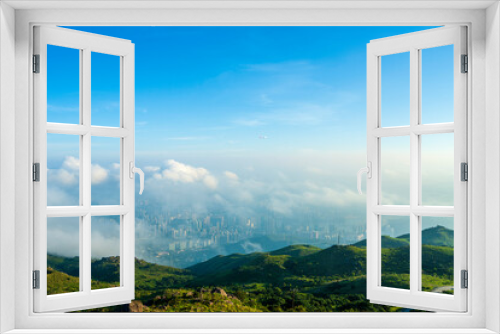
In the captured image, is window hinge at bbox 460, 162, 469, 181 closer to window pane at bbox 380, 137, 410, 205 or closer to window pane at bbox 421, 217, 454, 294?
window pane at bbox 421, 217, 454, 294

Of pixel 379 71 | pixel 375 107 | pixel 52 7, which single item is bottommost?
pixel 375 107

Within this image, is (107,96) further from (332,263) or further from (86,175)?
(332,263)

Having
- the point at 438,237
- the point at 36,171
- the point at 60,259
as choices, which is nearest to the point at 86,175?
the point at 36,171

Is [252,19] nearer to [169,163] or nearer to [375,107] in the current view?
[375,107]

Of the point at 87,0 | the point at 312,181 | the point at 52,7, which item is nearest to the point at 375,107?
the point at 87,0

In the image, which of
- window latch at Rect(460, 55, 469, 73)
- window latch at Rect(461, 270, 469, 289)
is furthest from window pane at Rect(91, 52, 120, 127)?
window latch at Rect(461, 270, 469, 289)
